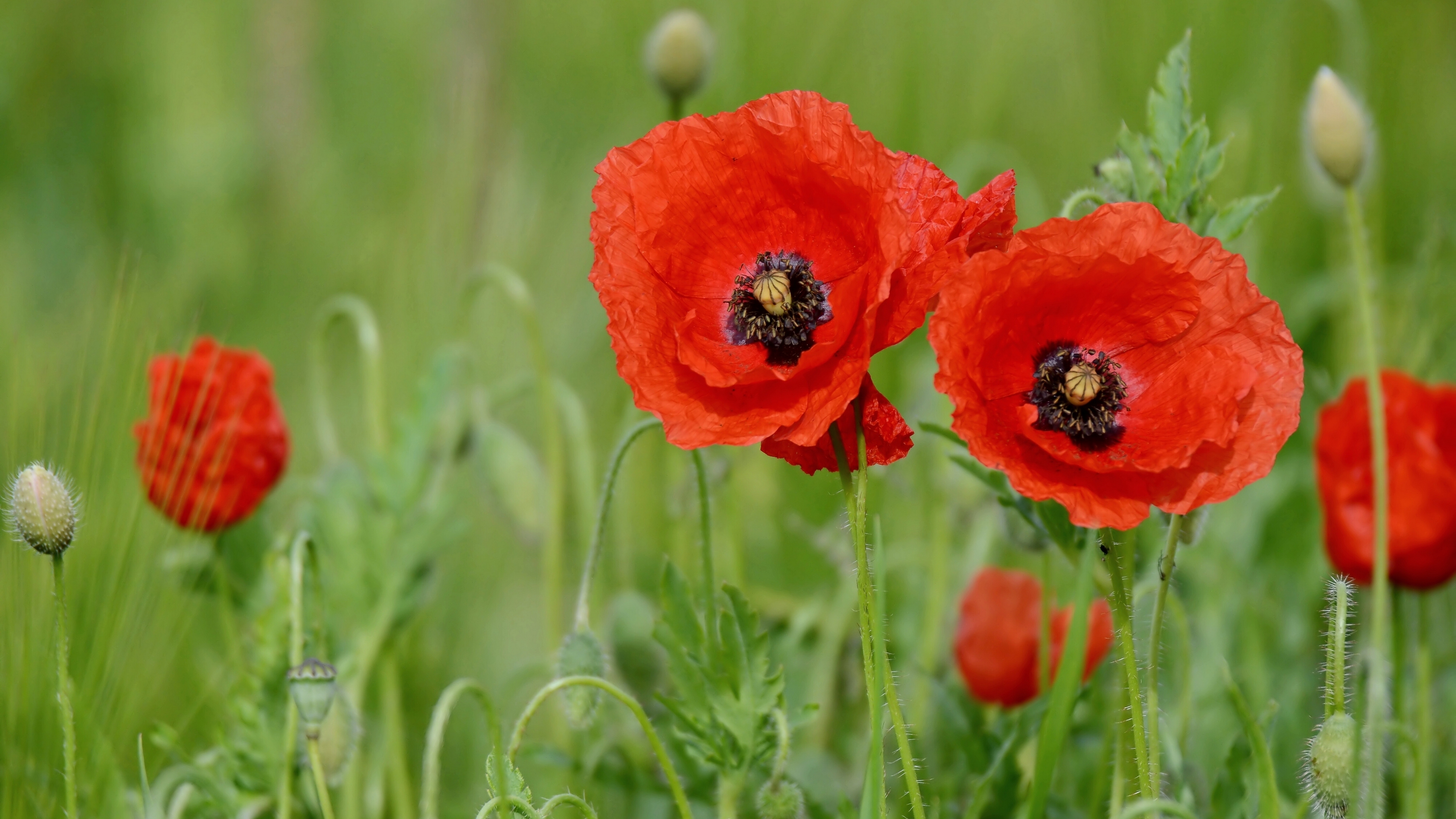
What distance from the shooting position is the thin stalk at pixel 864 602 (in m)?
0.68

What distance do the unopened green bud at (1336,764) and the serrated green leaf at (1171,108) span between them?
1.11 feet

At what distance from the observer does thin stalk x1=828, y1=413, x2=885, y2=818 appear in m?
0.68

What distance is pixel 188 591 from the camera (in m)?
1.12

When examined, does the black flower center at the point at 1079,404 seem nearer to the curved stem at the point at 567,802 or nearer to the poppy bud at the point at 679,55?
the curved stem at the point at 567,802

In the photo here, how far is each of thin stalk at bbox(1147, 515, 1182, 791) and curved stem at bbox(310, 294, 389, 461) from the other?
2.42 ft

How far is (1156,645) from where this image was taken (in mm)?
758

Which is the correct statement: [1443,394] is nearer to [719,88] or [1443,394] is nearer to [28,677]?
[719,88]

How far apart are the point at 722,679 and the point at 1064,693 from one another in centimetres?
23

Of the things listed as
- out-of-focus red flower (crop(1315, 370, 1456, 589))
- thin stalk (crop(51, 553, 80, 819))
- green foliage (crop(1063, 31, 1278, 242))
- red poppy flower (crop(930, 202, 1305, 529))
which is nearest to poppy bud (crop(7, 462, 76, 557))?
thin stalk (crop(51, 553, 80, 819))

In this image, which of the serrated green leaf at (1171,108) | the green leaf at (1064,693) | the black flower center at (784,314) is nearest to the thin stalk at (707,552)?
the black flower center at (784,314)

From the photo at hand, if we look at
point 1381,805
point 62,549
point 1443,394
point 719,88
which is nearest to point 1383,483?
point 1381,805

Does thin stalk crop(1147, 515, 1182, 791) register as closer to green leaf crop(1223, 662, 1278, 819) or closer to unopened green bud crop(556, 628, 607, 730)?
green leaf crop(1223, 662, 1278, 819)

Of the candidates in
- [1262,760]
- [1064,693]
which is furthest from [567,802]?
[1262,760]

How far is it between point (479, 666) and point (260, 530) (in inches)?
10.8
